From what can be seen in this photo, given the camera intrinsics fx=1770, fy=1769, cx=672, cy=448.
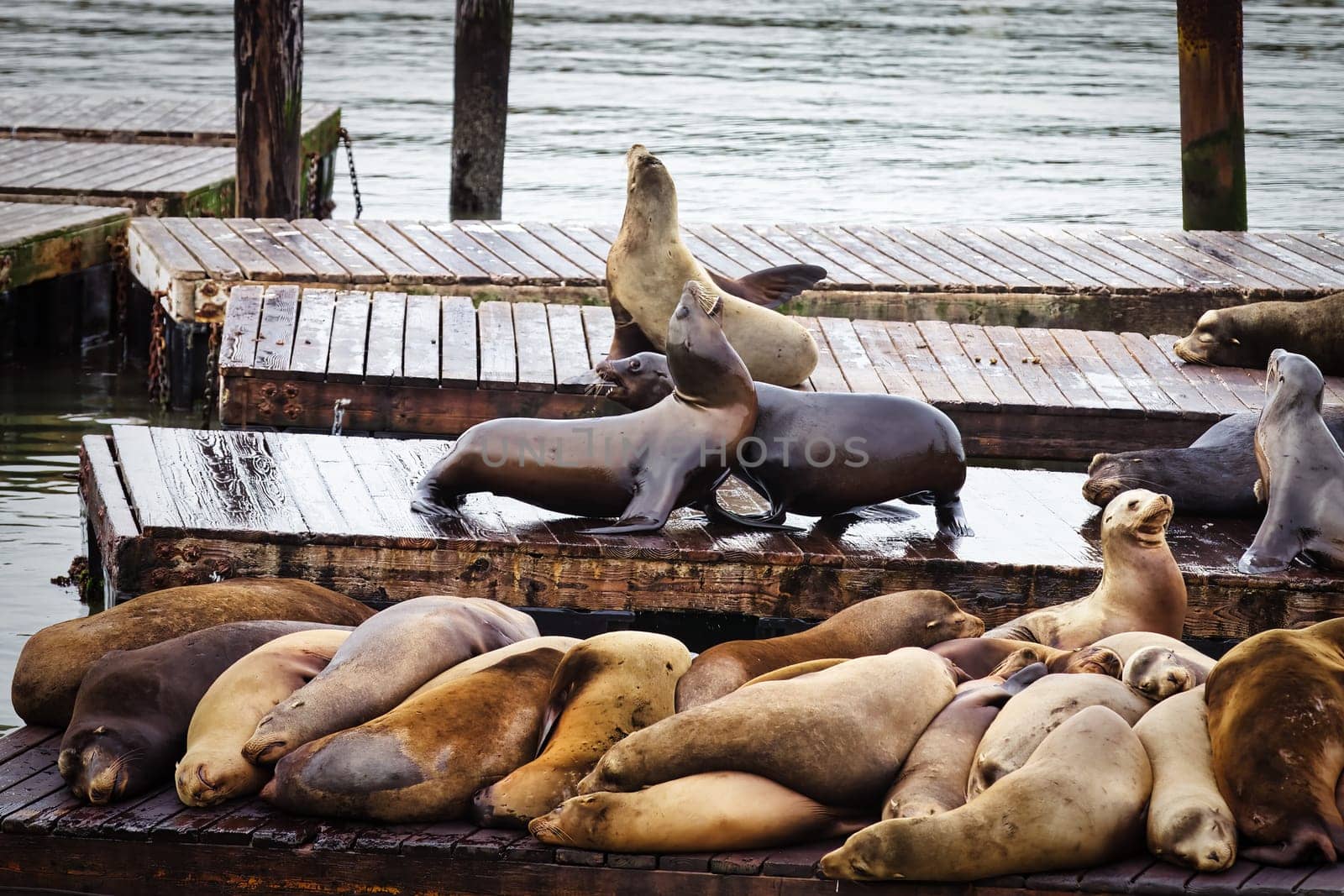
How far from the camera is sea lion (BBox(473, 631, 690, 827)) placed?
3.59 m

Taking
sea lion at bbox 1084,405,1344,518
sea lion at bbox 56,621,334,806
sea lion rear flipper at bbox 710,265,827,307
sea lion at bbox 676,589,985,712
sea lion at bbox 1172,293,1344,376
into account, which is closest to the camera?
sea lion at bbox 56,621,334,806

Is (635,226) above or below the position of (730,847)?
above

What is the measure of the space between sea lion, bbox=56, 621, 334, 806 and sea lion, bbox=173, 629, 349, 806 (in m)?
0.06

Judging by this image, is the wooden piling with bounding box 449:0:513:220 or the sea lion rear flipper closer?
the sea lion rear flipper

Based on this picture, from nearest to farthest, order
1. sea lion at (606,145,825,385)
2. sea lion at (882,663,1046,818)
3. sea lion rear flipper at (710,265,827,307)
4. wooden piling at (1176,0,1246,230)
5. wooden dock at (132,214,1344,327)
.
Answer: sea lion at (882,663,1046,818) → sea lion at (606,145,825,385) → sea lion rear flipper at (710,265,827,307) → wooden dock at (132,214,1344,327) → wooden piling at (1176,0,1246,230)

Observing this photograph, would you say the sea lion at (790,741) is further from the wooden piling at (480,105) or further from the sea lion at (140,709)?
the wooden piling at (480,105)

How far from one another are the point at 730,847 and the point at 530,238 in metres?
6.90

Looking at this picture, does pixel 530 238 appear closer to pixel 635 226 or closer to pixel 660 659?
pixel 635 226

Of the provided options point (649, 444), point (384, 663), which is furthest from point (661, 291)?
point (384, 663)

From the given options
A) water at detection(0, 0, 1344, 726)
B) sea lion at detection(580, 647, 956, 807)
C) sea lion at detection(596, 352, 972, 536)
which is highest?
sea lion at detection(596, 352, 972, 536)

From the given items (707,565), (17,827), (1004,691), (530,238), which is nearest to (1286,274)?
(530,238)

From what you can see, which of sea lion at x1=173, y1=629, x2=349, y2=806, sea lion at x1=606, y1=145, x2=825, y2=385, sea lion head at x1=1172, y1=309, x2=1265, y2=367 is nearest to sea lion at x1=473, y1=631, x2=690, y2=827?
sea lion at x1=173, y1=629, x2=349, y2=806

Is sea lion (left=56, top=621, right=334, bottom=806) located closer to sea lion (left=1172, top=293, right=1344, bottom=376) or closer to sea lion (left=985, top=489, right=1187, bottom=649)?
sea lion (left=985, top=489, right=1187, bottom=649)

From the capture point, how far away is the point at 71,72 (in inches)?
911
